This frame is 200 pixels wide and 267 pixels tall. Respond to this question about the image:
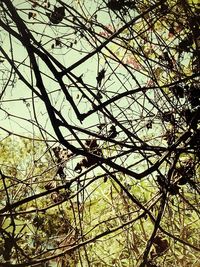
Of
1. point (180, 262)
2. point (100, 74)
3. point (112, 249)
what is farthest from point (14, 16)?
point (112, 249)

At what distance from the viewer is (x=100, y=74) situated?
128 cm

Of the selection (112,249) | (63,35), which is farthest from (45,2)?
(112,249)

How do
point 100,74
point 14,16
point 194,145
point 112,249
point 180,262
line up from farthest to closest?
point 112,249, point 180,262, point 100,74, point 194,145, point 14,16

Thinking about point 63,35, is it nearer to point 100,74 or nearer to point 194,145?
point 100,74

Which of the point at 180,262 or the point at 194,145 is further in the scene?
the point at 180,262

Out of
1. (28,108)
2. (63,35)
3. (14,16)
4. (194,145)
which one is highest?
(63,35)

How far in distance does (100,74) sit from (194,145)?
0.40 metres

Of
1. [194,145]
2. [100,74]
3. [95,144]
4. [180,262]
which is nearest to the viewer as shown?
[194,145]

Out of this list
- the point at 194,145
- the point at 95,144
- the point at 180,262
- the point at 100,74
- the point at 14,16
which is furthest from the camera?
the point at 180,262

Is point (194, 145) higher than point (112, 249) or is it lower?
lower

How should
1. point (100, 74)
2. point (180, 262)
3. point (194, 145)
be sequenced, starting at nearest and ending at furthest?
1. point (194, 145)
2. point (100, 74)
3. point (180, 262)

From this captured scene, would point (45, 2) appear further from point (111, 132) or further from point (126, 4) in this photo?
point (111, 132)

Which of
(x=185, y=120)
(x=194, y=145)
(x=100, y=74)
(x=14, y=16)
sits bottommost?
(x=194, y=145)

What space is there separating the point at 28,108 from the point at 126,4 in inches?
21.6
